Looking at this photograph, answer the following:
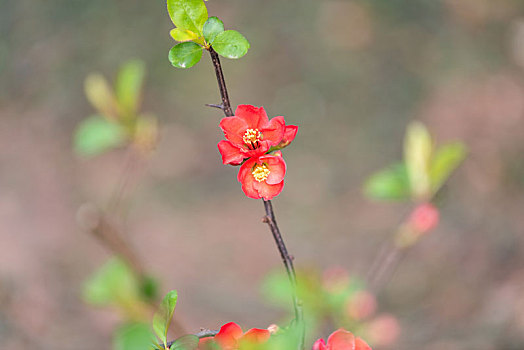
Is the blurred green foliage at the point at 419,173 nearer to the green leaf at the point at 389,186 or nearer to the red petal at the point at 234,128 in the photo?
the green leaf at the point at 389,186

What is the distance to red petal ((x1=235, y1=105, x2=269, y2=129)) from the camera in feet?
1.72

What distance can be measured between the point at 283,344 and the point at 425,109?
2.00m

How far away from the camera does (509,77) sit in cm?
231

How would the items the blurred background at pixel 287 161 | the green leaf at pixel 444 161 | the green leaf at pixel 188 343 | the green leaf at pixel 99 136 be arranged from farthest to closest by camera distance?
the blurred background at pixel 287 161 → the green leaf at pixel 99 136 → the green leaf at pixel 444 161 → the green leaf at pixel 188 343

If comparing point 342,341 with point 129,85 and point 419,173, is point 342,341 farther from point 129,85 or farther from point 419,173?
point 129,85

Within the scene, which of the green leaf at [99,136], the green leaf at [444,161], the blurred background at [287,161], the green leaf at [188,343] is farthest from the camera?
the blurred background at [287,161]

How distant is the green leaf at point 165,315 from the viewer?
50 cm

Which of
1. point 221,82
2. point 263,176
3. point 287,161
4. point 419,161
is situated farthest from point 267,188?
point 287,161

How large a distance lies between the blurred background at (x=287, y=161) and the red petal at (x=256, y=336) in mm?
1238

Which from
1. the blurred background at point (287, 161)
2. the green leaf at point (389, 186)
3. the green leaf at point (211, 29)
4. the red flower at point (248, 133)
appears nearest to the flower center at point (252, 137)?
the red flower at point (248, 133)

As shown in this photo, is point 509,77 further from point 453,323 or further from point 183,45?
point 183,45

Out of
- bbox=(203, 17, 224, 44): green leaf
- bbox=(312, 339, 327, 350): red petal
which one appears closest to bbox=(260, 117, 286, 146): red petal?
bbox=(203, 17, 224, 44): green leaf

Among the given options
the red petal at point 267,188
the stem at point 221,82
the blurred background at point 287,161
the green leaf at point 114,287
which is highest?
the blurred background at point 287,161

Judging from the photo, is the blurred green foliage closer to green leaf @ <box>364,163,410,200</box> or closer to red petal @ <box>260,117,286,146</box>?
green leaf @ <box>364,163,410,200</box>
